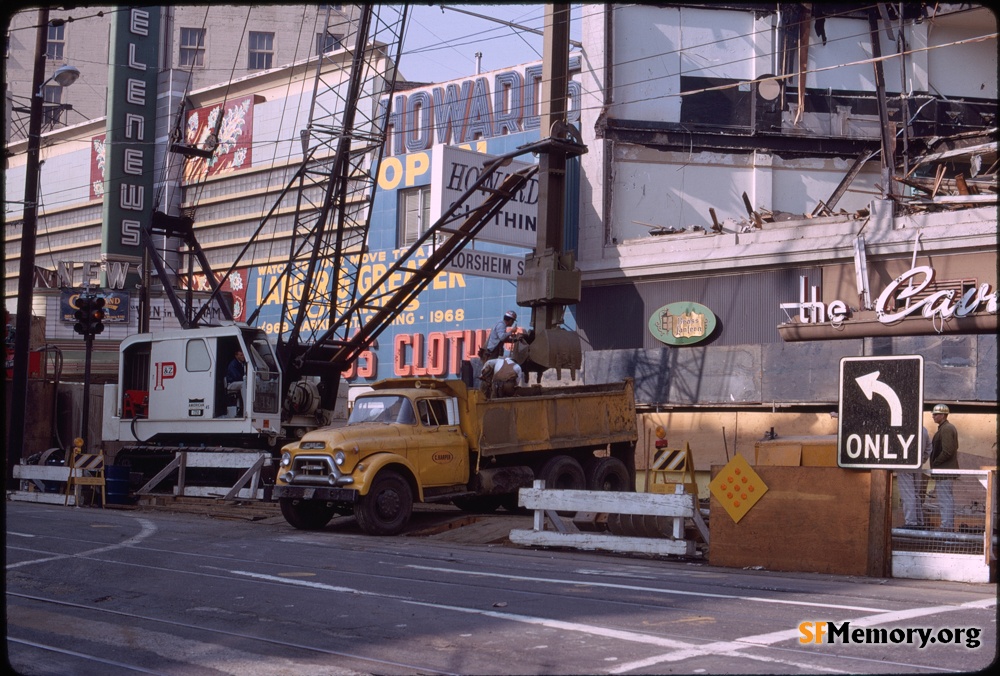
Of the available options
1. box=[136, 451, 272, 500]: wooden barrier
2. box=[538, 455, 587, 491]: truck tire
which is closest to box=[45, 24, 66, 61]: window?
box=[136, 451, 272, 500]: wooden barrier

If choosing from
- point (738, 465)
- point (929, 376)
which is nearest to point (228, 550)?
point (738, 465)

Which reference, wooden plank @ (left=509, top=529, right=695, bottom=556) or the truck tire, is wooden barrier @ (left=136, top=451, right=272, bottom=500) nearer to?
the truck tire

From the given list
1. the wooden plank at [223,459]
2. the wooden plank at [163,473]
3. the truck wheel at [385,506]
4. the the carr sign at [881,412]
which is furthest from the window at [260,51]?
the the carr sign at [881,412]

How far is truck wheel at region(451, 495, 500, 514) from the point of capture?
1947cm

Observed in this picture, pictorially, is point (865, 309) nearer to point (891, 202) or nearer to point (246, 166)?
point (891, 202)

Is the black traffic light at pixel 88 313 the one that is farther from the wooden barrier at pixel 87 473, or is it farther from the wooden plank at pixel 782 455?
the wooden plank at pixel 782 455

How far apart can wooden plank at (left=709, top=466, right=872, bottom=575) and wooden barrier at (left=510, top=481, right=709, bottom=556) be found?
0.60 metres

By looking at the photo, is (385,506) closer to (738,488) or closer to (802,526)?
(738,488)

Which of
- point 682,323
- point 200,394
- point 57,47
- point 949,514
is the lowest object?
point 949,514

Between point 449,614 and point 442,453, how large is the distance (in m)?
8.12

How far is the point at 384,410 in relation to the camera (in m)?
17.8

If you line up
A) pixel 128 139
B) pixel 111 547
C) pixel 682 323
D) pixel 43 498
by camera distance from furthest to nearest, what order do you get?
pixel 128 139, pixel 682 323, pixel 43 498, pixel 111 547

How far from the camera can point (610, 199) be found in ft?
96.2

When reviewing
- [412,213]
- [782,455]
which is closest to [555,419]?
[782,455]
